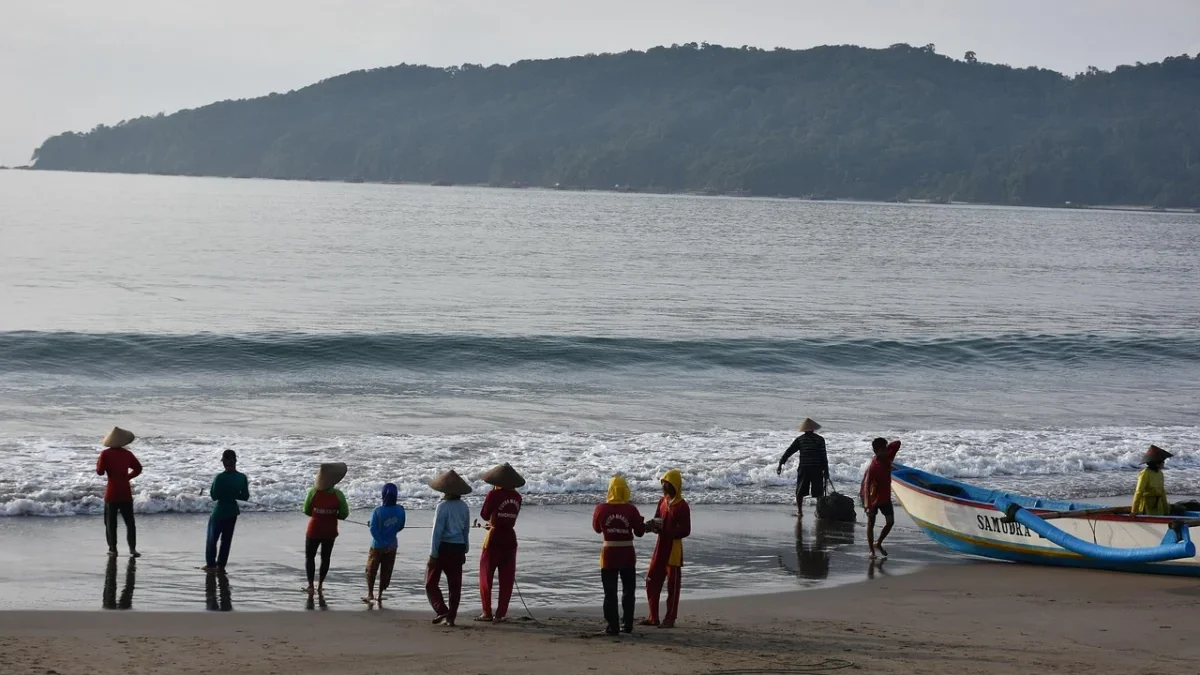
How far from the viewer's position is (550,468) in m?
20.0

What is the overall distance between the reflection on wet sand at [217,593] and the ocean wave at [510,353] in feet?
59.0

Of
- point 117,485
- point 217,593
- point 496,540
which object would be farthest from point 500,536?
point 117,485

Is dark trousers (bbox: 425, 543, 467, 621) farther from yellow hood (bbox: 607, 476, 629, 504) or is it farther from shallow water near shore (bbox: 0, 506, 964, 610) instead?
yellow hood (bbox: 607, 476, 629, 504)

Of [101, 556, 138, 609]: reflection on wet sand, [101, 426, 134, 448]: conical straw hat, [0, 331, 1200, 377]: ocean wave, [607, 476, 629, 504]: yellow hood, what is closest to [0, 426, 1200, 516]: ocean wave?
[101, 426, 134, 448]: conical straw hat

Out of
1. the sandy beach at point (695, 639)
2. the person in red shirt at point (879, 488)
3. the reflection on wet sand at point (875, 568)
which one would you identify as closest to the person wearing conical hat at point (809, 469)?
the person in red shirt at point (879, 488)

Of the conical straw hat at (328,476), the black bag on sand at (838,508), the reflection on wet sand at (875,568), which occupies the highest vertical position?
the conical straw hat at (328,476)

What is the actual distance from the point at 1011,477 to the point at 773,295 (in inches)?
1304

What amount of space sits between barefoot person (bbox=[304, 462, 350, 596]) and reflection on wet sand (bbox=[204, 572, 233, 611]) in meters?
0.82

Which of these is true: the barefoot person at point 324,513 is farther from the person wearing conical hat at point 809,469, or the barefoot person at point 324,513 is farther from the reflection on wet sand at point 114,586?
the person wearing conical hat at point 809,469

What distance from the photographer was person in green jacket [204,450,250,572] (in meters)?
13.4

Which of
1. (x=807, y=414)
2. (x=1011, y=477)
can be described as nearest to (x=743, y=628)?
(x=1011, y=477)

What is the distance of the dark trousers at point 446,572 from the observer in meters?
11.7

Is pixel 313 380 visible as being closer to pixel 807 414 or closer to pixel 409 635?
pixel 807 414

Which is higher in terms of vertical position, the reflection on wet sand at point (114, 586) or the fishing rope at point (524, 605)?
the reflection on wet sand at point (114, 586)
